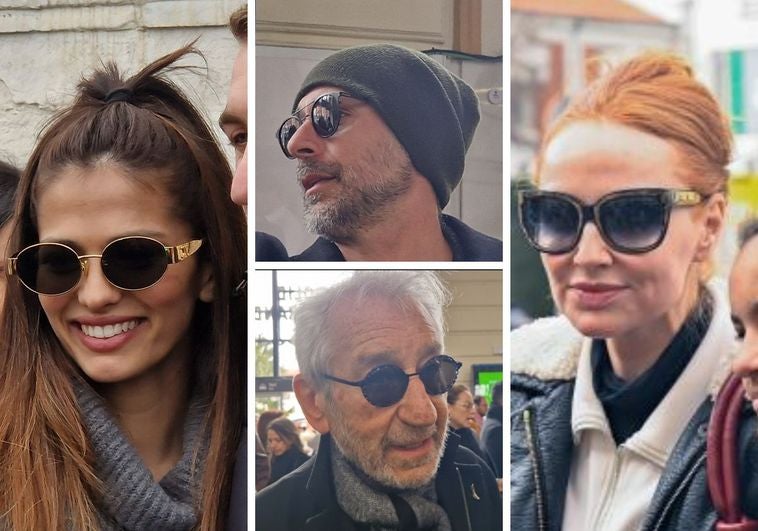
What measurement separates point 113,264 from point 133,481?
512mm

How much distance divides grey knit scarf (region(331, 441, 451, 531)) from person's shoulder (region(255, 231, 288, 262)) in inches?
16.7

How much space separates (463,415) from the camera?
2.20 metres

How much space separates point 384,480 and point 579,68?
38.2 inches

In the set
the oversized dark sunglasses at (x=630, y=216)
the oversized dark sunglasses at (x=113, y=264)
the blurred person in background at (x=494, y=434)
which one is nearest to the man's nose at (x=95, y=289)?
the oversized dark sunglasses at (x=113, y=264)

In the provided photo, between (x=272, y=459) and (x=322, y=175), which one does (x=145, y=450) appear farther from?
(x=322, y=175)

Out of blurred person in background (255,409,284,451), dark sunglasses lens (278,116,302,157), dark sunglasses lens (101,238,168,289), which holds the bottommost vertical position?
blurred person in background (255,409,284,451)

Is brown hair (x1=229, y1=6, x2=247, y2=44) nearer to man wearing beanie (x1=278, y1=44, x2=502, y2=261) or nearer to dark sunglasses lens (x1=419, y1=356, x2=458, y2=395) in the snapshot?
man wearing beanie (x1=278, y1=44, x2=502, y2=261)

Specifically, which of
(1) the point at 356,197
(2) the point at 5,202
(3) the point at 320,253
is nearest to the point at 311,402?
(3) the point at 320,253

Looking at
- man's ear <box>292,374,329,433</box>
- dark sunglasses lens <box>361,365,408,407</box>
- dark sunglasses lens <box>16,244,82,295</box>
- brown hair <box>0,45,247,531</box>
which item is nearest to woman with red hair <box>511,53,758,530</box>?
dark sunglasses lens <box>361,365,408,407</box>

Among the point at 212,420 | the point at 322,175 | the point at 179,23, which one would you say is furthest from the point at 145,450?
the point at 179,23

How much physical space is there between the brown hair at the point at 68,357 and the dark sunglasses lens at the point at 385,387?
47cm

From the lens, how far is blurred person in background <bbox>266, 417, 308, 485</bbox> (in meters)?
2.21

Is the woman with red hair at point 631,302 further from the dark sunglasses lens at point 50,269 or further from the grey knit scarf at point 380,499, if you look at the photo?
the dark sunglasses lens at point 50,269

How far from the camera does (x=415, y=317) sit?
221 cm
